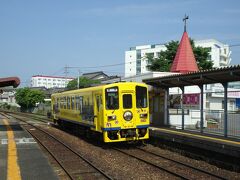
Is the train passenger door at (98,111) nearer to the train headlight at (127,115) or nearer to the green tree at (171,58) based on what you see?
the train headlight at (127,115)

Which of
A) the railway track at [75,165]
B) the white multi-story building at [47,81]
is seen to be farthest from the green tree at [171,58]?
the white multi-story building at [47,81]

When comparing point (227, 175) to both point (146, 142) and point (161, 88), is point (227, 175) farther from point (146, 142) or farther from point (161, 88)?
point (161, 88)

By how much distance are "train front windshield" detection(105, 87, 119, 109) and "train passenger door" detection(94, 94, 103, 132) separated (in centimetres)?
39

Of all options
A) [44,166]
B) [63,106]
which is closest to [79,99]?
[63,106]

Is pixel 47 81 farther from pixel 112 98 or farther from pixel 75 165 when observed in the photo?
pixel 75 165

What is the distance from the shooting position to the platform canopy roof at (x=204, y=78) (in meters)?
13.5

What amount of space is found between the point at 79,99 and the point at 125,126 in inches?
188

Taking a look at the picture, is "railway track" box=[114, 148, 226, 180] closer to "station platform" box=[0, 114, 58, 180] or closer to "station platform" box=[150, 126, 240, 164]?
"station platform" box=[150, 126, 240, 164]

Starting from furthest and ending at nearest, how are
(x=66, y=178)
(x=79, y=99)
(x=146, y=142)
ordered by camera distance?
(x=79, y=99) → (x=146, y=142) → (x=66, y=178)

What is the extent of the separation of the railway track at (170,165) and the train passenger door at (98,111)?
1.41 meters

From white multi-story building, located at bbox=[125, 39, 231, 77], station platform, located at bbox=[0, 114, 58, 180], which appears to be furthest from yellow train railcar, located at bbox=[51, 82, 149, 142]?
white multi-story building, located at bbox=[125, 39, 231, 77]

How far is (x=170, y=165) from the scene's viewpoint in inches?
484

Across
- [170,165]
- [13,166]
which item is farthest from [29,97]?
[170,165]

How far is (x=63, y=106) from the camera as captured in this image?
25391 millimetres
